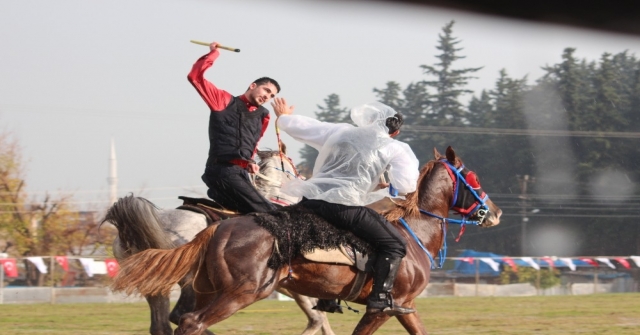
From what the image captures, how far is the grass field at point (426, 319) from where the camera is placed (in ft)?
40.1

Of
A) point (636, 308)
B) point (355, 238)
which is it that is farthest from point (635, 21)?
point (636, 308)

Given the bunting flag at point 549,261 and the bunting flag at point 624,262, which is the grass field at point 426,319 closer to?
the bunting flag at point 549,261

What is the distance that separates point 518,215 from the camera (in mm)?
48719

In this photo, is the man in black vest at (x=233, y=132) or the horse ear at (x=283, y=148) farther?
the horse ear at (x=283, y=148)

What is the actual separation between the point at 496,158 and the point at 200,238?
44.7m

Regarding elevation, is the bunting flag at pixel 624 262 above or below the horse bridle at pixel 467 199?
below

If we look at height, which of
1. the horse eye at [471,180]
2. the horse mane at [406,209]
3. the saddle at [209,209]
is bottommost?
the saddle at [209,209]

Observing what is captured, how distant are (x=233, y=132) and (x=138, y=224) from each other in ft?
3.97

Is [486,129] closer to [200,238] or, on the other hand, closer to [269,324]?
[269,324]

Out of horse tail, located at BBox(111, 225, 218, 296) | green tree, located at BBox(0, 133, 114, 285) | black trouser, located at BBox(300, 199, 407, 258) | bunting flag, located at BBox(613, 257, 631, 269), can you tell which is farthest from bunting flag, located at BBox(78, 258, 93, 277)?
black trouser, located at BBox(300, 199, 407, 258)

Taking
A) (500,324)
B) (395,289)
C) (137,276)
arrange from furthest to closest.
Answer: (500,324), (395,289), (137,276)

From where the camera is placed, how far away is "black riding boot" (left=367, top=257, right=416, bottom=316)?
7.09 meters

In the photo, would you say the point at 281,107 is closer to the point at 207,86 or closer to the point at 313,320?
the point at 207,86

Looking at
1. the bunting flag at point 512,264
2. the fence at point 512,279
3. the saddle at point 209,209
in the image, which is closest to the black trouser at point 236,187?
the saddle at point 209,209
